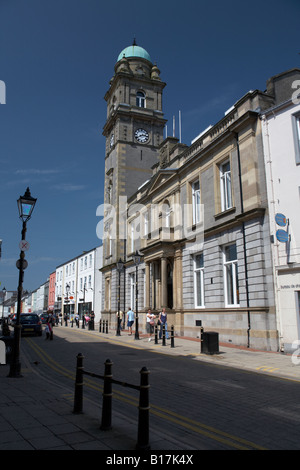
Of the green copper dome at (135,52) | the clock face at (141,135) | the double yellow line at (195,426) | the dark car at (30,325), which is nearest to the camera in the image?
the double yellow line at (195,426)

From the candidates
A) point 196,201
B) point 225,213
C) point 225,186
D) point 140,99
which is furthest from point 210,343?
point 140,99

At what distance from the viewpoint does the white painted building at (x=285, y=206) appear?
14.2 metres

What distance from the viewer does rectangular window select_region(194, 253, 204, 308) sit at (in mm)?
21047

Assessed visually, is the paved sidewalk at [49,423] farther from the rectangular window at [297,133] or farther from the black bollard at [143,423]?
the rectangular window at [297,133]

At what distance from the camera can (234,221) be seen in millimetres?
17469

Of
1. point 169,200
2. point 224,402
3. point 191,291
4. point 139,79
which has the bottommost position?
point 224,402

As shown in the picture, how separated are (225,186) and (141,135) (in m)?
21.2

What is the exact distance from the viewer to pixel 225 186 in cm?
1970

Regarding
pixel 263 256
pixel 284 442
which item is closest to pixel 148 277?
pixel 263 256

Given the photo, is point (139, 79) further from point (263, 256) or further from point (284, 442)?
point (284, 442)

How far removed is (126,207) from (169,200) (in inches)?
404

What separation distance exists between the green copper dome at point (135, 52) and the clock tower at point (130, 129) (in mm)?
123

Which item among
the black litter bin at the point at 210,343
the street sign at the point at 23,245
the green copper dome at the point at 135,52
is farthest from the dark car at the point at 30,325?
the green copper dome at the point at 135,52
